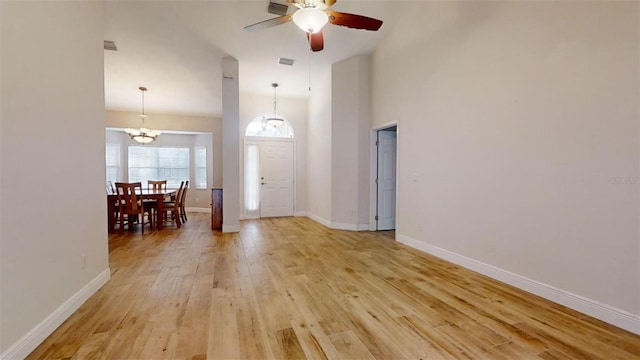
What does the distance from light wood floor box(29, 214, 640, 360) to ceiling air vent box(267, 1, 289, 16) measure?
3.39m

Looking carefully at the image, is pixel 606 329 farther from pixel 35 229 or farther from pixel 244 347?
pixel 35 229

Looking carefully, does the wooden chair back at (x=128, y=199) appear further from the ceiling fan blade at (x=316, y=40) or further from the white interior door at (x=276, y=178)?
the ceiling fan blade at (x=316, y=40)

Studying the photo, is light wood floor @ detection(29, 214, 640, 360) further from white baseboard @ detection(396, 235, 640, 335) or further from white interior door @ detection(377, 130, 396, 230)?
white interior door @ detection(377, 130, 396, 230)

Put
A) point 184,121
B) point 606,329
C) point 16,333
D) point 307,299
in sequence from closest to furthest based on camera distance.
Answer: point 16,333 → point 606,329 → point 307,299 → point 184,121

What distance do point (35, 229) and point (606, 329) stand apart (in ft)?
Result: 13.3

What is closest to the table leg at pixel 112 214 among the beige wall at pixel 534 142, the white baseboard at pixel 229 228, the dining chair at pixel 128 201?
the dining chair at pixel 128 201

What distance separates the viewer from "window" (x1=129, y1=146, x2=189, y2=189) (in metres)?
9.02

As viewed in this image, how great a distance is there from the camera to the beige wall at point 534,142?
213cm

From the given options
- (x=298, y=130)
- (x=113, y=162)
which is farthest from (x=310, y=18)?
(x=113, y=162)

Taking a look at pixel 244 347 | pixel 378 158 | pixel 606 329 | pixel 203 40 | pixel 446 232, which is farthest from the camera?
pixel 378 158

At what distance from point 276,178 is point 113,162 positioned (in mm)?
5405

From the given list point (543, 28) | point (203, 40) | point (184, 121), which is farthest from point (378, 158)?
point (184, 121)

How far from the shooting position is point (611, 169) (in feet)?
7.13

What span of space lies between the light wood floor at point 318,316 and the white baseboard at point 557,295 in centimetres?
8
